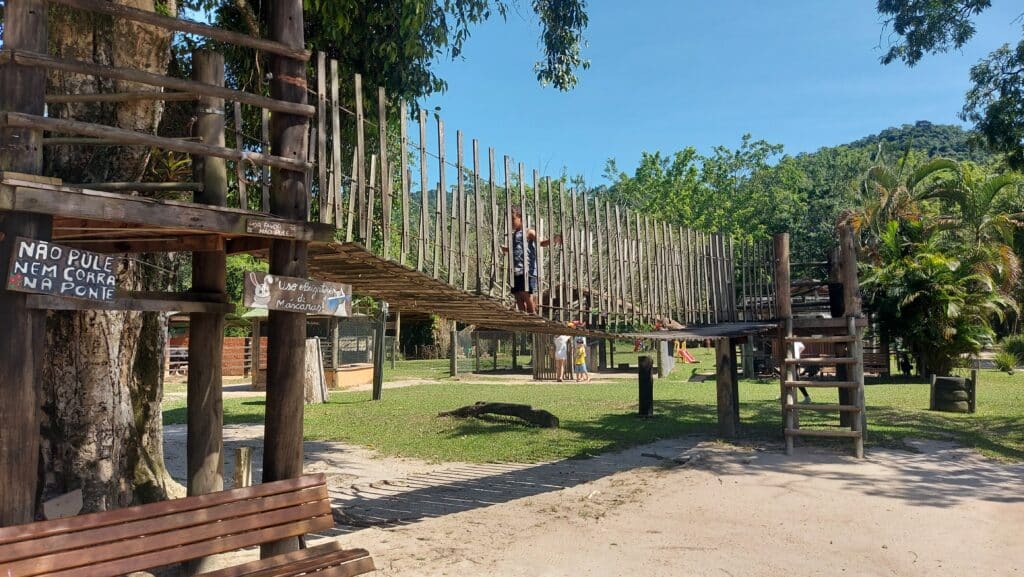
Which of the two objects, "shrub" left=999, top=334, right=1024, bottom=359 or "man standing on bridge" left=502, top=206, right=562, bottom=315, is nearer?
"man standing on bridge" left=502, top=206, right=562, bottom=315

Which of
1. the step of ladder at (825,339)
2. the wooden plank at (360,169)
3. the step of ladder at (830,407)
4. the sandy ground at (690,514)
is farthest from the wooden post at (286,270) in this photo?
the step of ladder at (825,339)

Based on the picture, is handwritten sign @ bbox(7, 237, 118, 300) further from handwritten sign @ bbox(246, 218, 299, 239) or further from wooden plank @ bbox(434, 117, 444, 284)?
wooden plank @ bbox(434, 117, 444, 284)

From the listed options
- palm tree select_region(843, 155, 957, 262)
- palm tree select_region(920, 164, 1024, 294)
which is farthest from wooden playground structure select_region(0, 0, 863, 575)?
palm tree select_region(843, 155, 957, 262)

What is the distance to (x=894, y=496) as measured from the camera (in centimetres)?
688

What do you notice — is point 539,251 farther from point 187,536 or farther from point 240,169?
point 187,536

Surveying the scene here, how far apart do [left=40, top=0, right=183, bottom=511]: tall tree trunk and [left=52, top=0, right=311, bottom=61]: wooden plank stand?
1.58 m

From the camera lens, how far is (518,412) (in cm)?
1159

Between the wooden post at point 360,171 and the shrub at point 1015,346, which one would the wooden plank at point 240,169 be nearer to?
the wooden post at point 360,171

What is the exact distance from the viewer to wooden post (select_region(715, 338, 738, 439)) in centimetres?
1034

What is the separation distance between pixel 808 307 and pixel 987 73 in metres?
4.11

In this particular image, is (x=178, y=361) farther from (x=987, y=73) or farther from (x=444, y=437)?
(x=987, y=73)

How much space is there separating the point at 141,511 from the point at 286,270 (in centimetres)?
143

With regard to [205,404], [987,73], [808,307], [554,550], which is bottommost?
[554,550]

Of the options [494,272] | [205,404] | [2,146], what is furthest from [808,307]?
[2,146]
